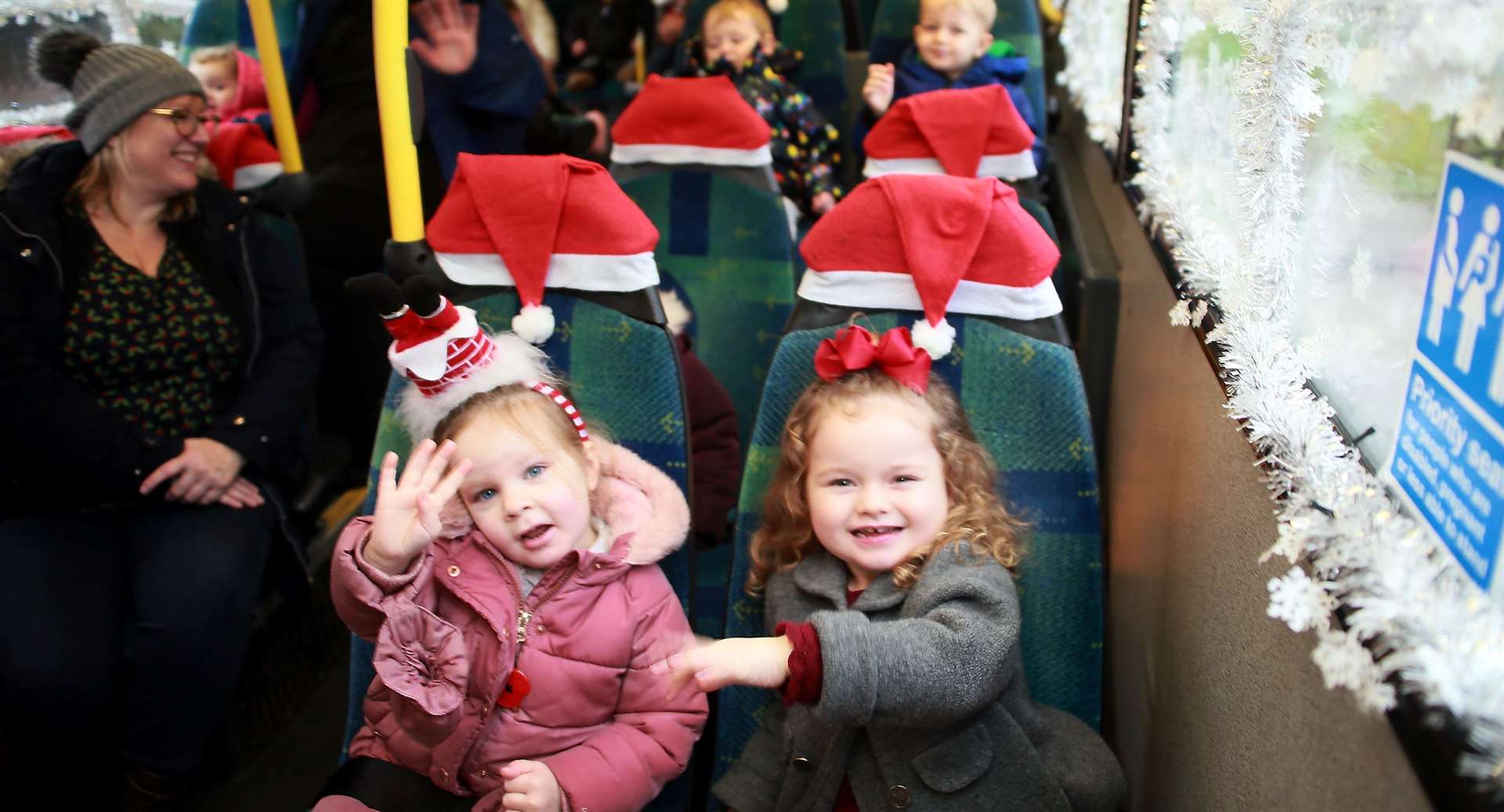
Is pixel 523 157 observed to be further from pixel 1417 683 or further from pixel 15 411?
pixel 1417 683

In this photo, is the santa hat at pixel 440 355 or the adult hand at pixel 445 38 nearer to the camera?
the santa hat at pixel 440 355

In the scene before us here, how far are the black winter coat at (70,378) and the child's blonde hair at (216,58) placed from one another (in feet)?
3.64

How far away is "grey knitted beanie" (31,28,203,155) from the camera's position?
203 cm

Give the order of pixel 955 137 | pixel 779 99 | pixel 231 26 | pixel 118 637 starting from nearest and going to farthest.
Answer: pixel 118 637 < pixel 955 137 < pixel 779 99 < pixel 231 26

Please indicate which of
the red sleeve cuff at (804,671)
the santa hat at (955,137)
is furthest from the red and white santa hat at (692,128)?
the red sleeve cuff at (804,671)

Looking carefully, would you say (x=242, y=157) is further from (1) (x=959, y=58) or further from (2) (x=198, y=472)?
(1) (x=959, y=58)

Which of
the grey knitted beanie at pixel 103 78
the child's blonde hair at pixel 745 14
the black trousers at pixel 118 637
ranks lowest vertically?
the black trousers at pixel 118 637

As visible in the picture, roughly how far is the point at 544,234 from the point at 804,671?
78cm

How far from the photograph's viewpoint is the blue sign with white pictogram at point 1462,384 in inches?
28.6

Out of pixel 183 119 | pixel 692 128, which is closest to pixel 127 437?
pixel 183 119

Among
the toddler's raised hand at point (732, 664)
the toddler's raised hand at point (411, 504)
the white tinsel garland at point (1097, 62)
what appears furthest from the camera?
the white tinsel garland at point (1097, 62)

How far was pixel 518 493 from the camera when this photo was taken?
146 centimetres

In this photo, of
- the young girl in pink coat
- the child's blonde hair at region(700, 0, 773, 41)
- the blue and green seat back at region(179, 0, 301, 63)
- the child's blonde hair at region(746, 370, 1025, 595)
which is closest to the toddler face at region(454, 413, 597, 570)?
the young girl in pink coat

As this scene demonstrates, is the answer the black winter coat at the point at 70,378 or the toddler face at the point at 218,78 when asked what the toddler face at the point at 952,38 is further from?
the toddler face at the point at 218,78
